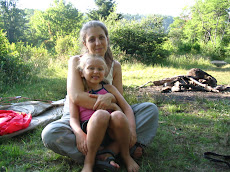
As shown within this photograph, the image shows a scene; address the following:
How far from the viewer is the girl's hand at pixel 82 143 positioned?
1809mm

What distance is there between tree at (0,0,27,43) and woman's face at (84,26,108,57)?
44.1 m

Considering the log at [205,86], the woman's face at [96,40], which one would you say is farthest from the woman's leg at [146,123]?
the log at [205,86]

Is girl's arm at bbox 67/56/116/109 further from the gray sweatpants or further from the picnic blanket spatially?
the picnic blanket

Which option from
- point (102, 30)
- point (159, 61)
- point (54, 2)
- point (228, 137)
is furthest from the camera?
point (54, 2)

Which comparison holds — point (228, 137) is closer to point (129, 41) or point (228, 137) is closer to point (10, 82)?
point (10, 82)

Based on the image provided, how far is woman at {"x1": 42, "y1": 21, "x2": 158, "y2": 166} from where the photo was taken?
188cm

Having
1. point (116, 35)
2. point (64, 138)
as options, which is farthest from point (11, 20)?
point (64, 138)

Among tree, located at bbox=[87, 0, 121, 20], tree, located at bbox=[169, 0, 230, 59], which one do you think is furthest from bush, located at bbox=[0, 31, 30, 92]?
tree, located at bbox=[169, 0, 230, 59]

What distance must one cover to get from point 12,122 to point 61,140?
1177mm

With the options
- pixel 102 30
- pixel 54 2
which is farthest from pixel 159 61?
pixel 54 2

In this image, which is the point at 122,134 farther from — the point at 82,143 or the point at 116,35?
the point at 116,35

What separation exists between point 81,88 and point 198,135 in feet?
5.69

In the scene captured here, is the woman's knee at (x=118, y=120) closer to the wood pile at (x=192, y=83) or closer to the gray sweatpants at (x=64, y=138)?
the gray sweatpants at (x=64, y=138)

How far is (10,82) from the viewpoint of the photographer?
5.95 meters
